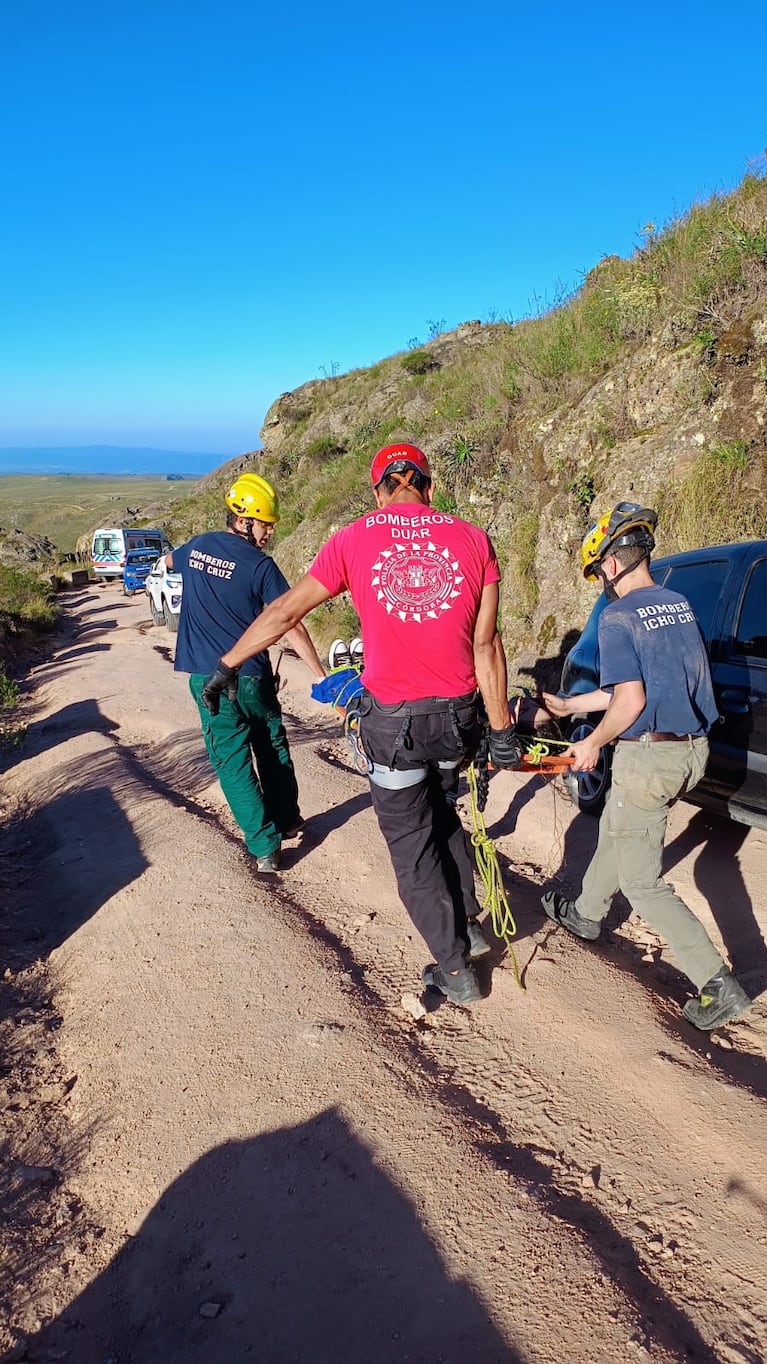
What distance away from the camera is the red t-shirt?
3053 mm

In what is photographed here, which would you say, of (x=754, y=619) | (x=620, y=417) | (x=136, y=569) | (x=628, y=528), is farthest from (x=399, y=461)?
(x=136, y=569)

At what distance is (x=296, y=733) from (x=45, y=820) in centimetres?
300

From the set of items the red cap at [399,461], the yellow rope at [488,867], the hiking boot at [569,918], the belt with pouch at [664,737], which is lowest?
the hiking boot at [569,918]

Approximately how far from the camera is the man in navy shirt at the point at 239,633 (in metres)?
4.76

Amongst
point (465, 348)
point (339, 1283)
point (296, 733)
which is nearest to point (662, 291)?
point (296, 733)

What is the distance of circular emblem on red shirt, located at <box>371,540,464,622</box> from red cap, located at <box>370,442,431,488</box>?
16.9 inches

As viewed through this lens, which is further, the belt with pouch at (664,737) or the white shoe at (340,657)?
the white shoe at (340,657)

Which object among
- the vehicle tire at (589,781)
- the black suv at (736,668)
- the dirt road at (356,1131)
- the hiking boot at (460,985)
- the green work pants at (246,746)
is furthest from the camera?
the vehicle tire at (589,781)

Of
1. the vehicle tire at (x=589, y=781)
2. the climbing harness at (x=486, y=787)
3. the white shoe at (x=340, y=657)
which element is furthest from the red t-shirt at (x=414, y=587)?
the white shoe at (x=340, y=657)

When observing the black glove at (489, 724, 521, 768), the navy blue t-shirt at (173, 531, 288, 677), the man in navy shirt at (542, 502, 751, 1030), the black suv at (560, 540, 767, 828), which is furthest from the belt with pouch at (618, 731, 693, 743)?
the navy blue t-shirt at (173, 531, 288, 677)

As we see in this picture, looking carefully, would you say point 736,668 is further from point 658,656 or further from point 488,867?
point 488,867

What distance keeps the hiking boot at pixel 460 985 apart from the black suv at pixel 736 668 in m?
2.05

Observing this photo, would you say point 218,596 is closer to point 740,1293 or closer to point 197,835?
point 197,835

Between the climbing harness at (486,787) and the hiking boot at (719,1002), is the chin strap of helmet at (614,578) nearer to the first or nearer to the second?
the climbing harness at (486,787)
